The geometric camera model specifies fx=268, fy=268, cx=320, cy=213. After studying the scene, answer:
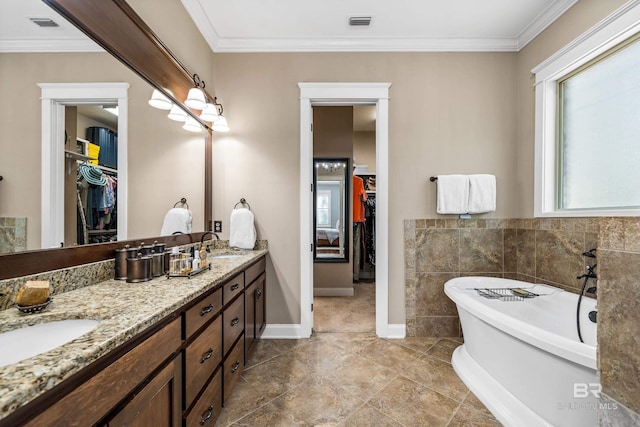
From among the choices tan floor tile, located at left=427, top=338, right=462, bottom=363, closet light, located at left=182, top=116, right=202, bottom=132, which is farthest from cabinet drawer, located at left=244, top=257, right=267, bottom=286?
tan floor tile, located at left=427, top=338, right=462, bottom=363

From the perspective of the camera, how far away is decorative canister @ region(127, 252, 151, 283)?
4.23ft

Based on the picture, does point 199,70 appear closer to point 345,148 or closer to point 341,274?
point 345,148

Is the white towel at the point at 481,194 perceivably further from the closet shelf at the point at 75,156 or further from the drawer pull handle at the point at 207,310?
the closet shelf at the point at 75,156

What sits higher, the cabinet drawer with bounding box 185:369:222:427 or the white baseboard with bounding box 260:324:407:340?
the cabinet drawer with bounding box 185:369:222:427

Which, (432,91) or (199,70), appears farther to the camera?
(432,91)

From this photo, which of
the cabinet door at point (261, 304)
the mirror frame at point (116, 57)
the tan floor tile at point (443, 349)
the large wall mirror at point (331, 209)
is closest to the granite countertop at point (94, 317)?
the mirror frame at point (116, 57)

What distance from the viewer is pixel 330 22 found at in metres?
2.28

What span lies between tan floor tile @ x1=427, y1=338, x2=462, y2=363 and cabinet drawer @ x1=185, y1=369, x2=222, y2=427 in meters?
1.66

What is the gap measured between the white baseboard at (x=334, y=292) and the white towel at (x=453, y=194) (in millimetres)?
1919

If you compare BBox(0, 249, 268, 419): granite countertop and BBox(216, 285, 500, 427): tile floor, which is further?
BBox(216, 285, 500, 427): tile floor

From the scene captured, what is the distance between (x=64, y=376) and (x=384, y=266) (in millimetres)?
2268

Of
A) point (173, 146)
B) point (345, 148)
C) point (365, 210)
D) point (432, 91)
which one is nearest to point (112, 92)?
point (173, 146)

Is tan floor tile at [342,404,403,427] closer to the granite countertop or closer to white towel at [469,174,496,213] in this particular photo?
the granite countertop

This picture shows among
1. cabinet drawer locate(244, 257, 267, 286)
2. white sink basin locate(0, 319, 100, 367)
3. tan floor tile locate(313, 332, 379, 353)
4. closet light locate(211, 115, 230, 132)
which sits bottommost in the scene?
tan floor tile locate(313, 332, 379, 353)
